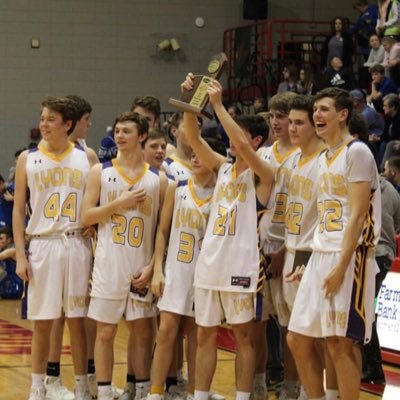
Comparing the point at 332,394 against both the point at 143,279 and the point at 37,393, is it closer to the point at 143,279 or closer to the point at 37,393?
the point at 143,279

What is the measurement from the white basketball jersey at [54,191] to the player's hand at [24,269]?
0.21 m

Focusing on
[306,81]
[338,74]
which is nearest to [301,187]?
[338,74]

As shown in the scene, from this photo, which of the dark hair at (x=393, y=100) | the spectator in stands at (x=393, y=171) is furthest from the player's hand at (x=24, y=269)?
the dark hair at (x=393, y=100)

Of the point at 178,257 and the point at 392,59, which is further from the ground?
the point at 392,59

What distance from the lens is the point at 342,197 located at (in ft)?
19.9

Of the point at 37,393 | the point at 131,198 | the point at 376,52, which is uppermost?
the point at 376,52

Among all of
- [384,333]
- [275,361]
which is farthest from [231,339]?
[275,361]

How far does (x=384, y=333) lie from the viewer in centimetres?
929

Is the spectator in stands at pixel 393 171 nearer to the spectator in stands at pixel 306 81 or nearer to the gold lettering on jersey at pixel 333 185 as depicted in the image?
the gold lettering on jersey at pixel 333 185

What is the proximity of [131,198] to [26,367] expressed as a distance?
7.96ft

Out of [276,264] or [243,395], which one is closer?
→ [243,395]

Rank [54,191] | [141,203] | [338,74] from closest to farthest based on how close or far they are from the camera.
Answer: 1. [141,203]
2. [54,191]
3. [338,74]

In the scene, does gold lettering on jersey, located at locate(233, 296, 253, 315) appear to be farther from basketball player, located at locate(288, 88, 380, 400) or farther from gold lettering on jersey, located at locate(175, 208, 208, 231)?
gold lettering on jersey, located at locate(175, 208, 208, 231)

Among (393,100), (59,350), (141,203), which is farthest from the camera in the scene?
(393,100)
